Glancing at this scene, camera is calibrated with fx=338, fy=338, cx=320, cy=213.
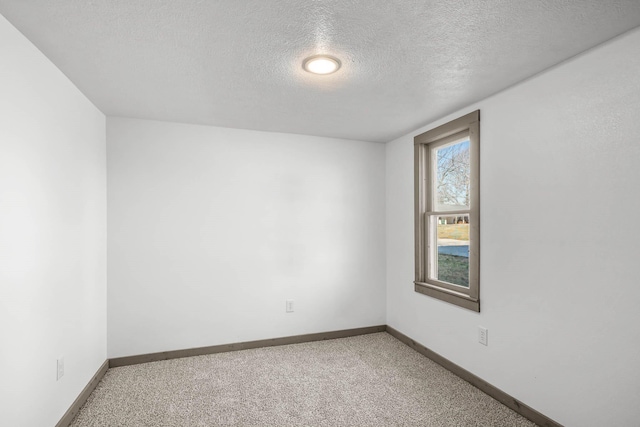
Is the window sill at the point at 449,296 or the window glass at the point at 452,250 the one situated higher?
the window glass at the point at 452,250

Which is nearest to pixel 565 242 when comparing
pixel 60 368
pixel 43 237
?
pixel 43 237

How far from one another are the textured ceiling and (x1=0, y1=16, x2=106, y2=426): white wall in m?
0.26

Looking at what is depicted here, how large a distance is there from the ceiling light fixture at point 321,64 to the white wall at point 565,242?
138 centimetres

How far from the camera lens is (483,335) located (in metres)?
2.76

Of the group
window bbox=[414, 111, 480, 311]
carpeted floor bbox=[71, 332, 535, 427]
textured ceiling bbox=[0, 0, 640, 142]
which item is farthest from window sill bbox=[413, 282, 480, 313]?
textured ceiling bbox=[0, 0, 640, 142]

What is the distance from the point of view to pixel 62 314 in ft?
7.46

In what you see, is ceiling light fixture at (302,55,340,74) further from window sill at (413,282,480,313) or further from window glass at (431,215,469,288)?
window sill at (413,282,480,313)

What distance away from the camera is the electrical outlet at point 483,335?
2.73 m

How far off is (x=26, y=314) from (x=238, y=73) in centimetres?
190

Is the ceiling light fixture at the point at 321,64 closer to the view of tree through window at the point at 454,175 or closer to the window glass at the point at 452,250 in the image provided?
the view of tree through window at the point at 454,175

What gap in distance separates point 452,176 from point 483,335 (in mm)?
1503

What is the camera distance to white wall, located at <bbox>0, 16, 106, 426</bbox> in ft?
5.59

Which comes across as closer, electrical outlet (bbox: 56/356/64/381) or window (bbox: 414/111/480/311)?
electrical outlet (bbox: 56/356/64/381)

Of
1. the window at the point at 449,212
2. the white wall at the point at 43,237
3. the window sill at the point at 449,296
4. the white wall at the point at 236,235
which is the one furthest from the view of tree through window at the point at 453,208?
the white wall at the point at 43,237
